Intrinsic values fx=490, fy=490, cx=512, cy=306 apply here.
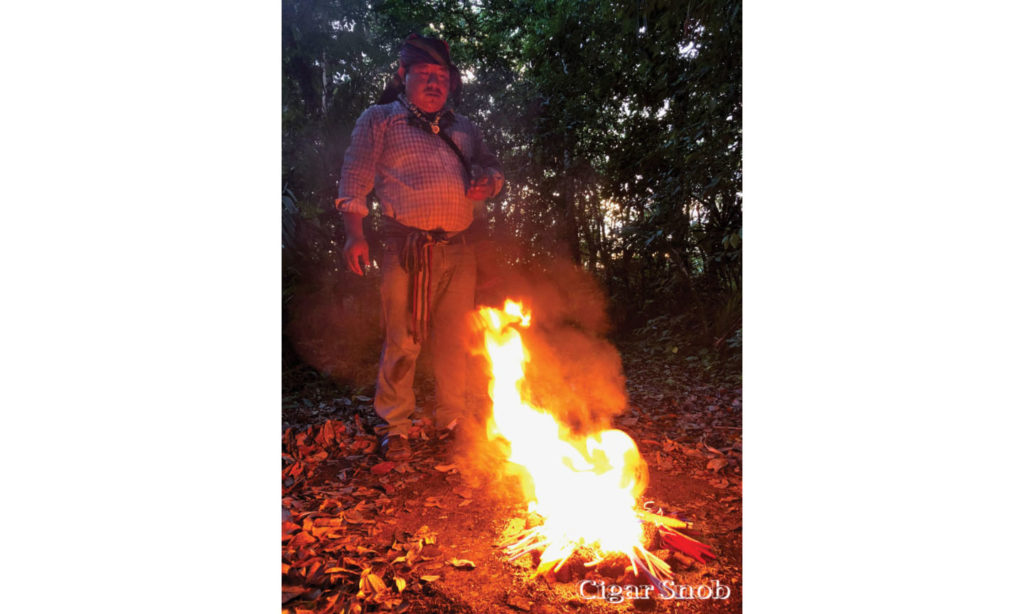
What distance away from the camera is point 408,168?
7.91ft

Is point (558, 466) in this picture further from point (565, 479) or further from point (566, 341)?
point (566, 341)

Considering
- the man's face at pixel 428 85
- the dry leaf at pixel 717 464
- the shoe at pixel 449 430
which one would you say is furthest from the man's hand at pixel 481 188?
the dry leaf at pixel 717 464

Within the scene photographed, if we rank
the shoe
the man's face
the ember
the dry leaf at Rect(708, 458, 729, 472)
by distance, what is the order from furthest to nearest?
the shoe
the man's face
the dry leaf at Rect(708, 458, 729, 472)
the ember

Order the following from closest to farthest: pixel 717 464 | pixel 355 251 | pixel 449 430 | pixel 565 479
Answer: pixel 565 479 < pixel 717 464 < pixel 355 251 < pixel 449 430

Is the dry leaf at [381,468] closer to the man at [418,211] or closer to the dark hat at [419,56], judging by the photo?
the man at [418,211]

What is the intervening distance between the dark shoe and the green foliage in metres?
1.02

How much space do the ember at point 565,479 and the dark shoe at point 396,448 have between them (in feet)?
1.40

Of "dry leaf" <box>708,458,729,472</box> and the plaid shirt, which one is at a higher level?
the plaid shirt

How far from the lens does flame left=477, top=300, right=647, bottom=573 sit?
184 cm

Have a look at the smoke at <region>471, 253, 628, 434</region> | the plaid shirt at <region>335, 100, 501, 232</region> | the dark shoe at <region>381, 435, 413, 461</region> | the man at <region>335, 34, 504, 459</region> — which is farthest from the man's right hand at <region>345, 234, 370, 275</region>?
the dark shoe at <region>381, 435, 413, 461</region>

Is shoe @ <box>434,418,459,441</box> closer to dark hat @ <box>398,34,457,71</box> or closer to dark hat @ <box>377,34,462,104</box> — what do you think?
dark hat @ <box>377,34,462,104</box>

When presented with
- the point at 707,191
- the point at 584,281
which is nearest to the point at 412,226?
the point at 584,281

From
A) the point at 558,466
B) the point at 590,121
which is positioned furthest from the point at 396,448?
the point at 590,121

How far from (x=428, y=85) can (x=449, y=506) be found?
1.97 metres
